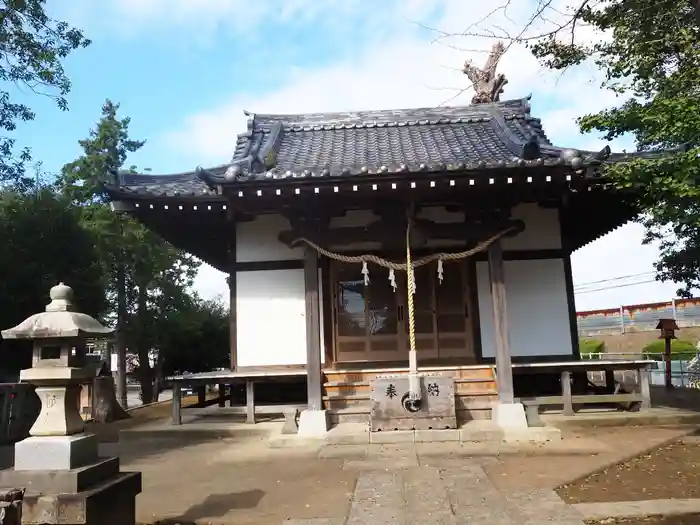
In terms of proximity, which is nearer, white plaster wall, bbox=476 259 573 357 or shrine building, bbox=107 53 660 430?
shrine building, bbox=107 53 660 430

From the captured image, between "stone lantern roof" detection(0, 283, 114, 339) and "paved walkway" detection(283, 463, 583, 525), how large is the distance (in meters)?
2.18

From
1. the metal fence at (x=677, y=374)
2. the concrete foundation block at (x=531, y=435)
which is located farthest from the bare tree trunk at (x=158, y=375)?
the concrete foundation block at (x=531, y=435)

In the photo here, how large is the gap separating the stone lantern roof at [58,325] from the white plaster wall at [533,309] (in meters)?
6.75

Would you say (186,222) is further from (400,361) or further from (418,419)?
(418,419)

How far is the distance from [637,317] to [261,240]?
28648mm

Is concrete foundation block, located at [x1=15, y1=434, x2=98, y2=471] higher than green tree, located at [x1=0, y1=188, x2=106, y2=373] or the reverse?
the reverse

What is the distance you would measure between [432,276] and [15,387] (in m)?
7.58

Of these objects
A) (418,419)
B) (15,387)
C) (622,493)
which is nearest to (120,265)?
(15,387)

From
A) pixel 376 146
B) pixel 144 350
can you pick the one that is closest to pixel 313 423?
pixel 376 146

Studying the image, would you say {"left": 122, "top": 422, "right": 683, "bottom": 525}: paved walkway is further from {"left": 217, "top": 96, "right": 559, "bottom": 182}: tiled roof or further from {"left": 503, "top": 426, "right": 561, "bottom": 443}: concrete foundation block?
{"left": 217, "top": 96, "right": 559, "bottom": 182}: tiled roof

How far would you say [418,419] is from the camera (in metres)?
7.55

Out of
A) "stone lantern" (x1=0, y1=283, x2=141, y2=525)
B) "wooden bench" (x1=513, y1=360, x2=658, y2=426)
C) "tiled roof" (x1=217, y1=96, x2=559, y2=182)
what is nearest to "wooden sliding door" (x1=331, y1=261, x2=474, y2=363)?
"wooden bench" (x1=513, y1=360, x2=658, y2=426)

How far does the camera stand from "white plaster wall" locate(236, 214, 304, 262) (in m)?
9.84

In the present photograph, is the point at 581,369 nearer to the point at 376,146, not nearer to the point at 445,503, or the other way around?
the point at 445,503
